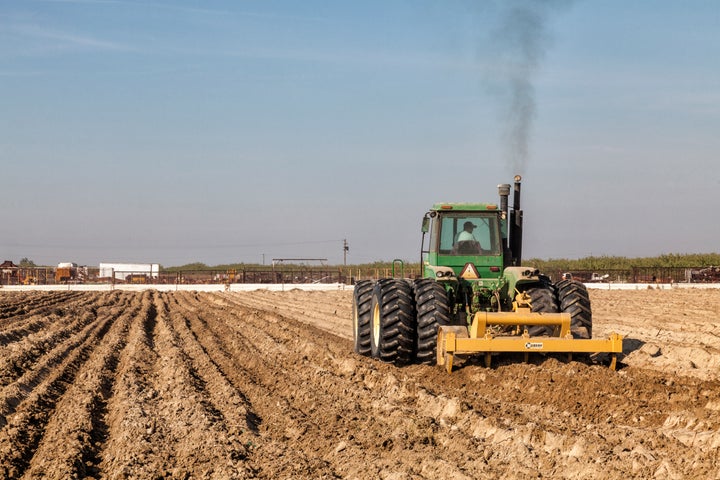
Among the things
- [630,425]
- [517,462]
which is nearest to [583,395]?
[630,425]

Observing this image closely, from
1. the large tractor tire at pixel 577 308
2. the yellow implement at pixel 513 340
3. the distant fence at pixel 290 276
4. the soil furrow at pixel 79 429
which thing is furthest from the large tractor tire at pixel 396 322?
the distant fence at pixel 290 276

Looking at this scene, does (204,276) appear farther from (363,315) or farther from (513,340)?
(513,340)

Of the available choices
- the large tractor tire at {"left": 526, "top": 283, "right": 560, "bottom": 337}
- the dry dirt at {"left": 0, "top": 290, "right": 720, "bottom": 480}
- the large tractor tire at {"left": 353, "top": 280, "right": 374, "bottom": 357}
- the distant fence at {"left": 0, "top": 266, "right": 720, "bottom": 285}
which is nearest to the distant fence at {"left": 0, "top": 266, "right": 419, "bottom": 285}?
the distant fence at {"left": 0, "top": 266, "right": 720, "bottom": 285}

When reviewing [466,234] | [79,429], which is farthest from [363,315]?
[79,429]

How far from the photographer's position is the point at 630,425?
7965 mm

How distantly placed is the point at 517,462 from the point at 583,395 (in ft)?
9.32

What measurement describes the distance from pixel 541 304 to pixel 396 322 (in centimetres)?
187

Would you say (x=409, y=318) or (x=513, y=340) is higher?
(x=409, y=318)

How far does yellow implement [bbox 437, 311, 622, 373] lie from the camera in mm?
10422

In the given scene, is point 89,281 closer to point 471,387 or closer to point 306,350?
point 306,350

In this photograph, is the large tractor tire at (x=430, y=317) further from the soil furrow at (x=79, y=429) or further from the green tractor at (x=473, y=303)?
the soil furrow at (x=79, y=429)

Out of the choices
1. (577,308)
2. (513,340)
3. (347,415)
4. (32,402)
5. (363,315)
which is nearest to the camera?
(347,415)

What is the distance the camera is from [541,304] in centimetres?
1161

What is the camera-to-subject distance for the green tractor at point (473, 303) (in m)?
10.7
